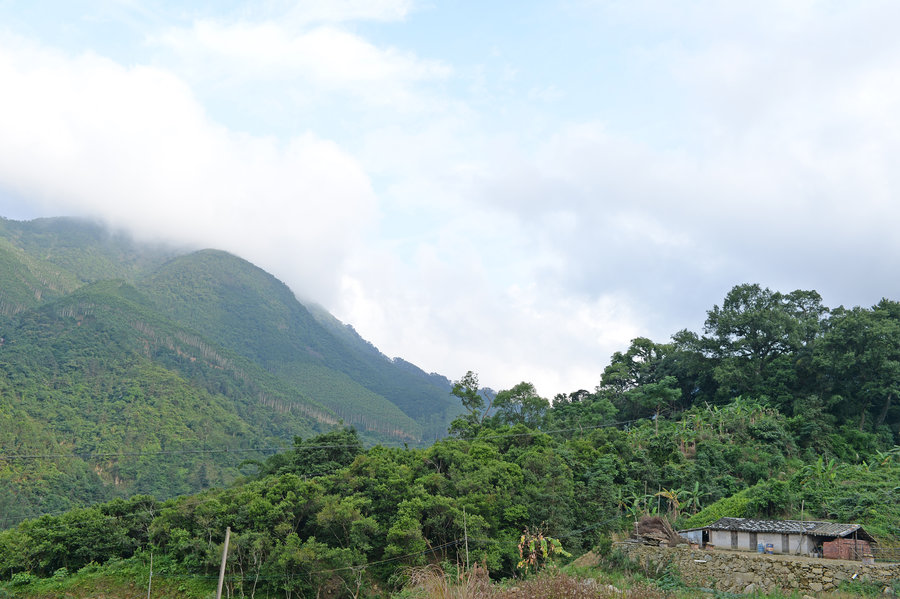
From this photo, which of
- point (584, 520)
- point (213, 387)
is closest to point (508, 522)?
point (584, 520)

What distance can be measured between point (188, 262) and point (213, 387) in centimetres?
9862

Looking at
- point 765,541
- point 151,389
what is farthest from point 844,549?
point 151,389

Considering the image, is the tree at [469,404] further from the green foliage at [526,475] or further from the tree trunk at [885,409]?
the tree trunk at [885,409]

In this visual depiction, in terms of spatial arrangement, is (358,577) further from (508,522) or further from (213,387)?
(213,387)

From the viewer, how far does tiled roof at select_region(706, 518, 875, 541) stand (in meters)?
18.5

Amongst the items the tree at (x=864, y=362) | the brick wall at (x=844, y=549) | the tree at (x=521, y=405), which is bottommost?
the brick wall at (x=844, y=549)

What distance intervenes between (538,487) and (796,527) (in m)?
10.2

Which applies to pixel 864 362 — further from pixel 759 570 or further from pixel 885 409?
pixel 759 570

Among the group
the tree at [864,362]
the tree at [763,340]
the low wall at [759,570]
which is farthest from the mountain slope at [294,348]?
the low wall at [759,570]

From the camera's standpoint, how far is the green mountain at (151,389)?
6469cm

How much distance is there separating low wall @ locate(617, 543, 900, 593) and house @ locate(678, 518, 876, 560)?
2.29ft

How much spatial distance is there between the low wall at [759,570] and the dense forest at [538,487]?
9.00ft

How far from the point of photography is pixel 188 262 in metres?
191

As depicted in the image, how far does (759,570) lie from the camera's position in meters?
17.4
